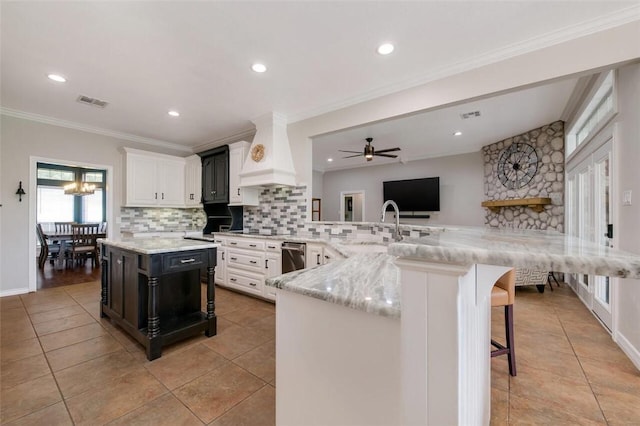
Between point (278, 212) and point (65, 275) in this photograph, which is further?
point (65, 275)

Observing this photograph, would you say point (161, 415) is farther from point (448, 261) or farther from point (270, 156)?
point (270, 156)

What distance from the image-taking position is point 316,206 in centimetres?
Answer: 895

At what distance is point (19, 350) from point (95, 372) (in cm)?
92

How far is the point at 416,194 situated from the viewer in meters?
6.95

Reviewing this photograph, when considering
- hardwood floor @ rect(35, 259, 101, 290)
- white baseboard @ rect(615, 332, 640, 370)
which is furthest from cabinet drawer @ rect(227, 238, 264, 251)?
white baseboard @ rect(615, 332, 640, 370)

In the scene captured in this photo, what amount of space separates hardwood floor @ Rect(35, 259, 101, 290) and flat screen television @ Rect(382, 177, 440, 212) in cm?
676

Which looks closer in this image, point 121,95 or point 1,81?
point 1,81

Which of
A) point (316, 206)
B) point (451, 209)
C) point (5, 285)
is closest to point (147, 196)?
point (5, 285)

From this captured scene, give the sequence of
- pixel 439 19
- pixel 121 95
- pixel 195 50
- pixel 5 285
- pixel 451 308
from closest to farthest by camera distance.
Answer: pixel 451 308 < pixel 439 19 < pixel 195 50 < pixel 121 95 < pixel 5 285

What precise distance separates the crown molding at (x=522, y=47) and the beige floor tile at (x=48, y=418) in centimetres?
365

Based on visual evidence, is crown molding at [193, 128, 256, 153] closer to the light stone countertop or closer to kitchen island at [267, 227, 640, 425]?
the light stone countertop

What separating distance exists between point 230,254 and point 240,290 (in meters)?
0.56

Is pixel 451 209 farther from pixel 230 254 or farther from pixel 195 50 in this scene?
pixel 195 50

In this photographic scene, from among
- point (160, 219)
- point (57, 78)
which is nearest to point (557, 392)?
point (57, 78)
